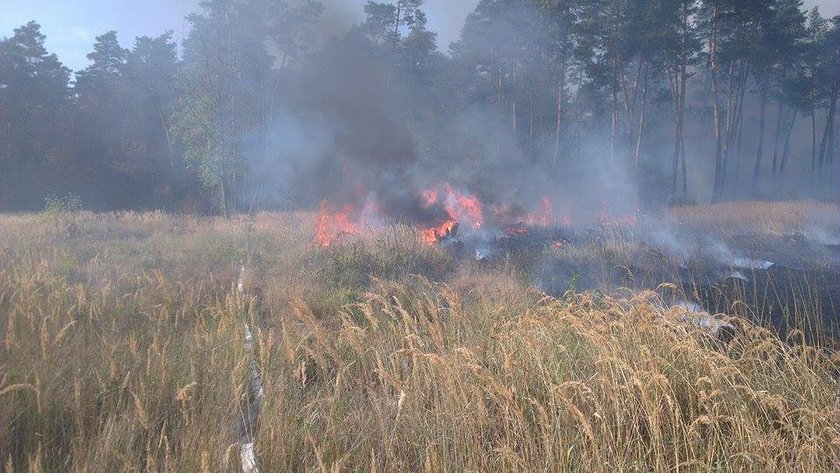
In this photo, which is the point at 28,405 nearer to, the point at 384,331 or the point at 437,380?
the point at 437,380

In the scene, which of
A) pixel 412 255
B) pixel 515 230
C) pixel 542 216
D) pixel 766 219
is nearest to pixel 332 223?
pixel 412 255

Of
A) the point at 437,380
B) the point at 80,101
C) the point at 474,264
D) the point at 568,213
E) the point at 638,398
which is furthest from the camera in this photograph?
the point at 80,101

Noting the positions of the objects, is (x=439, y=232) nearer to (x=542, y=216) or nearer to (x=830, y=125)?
(x=542, y=216)

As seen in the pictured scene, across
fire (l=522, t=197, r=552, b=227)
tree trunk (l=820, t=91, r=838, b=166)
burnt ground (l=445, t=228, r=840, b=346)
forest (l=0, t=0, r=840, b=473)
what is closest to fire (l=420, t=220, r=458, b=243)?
forest (l=0, t=0, r=840, b=473)

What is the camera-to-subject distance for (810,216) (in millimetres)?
15609

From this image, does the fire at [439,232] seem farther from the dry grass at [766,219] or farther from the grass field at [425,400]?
the dry grass at [766,219]

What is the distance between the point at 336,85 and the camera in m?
21.8

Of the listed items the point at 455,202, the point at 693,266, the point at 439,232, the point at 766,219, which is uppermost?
the point at 455,202

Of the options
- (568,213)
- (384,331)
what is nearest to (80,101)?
(568,213)

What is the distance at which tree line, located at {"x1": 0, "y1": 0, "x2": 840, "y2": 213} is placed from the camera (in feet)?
73.0

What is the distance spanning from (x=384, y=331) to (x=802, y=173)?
54.4 m

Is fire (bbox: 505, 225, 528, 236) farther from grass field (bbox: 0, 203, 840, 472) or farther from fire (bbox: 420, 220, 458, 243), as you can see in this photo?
grass field (bbox: 0, 203, 840, 472)

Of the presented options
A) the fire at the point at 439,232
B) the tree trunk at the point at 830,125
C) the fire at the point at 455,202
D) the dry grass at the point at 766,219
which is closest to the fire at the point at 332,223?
the fire at the point at 439,232

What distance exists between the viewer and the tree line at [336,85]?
73.0 ft
